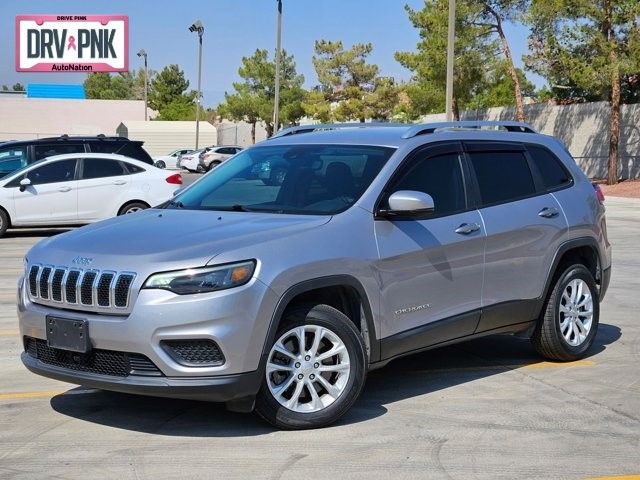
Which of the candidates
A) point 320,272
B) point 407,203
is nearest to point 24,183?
point 407,203

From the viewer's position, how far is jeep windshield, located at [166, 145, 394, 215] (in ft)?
21.4

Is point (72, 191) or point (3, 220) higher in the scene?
point (72, 191)

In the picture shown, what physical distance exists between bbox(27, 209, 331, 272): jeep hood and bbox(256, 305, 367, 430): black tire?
494 millimetres

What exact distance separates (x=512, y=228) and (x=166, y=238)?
8.86 ft

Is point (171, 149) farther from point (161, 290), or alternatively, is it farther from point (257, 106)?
point (161, 290)

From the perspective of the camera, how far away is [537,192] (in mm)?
7750

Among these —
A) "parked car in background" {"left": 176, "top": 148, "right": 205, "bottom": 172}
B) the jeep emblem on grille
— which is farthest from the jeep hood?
"parked car in background" {"left": 176, "top": 148, "right": 205, "bottom": 172}

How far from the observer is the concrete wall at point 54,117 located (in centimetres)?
7250

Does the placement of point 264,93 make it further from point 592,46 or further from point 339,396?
point 339,396

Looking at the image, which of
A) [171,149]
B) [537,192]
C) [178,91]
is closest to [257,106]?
[171,149]

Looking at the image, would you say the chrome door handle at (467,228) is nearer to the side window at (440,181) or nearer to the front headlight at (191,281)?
the side window at (440,181)

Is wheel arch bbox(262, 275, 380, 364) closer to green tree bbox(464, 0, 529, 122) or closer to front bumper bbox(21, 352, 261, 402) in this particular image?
front bumper bbox(21, 352, 261, 402)

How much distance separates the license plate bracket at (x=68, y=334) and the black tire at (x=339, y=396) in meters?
1.02

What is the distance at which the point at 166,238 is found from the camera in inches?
228
